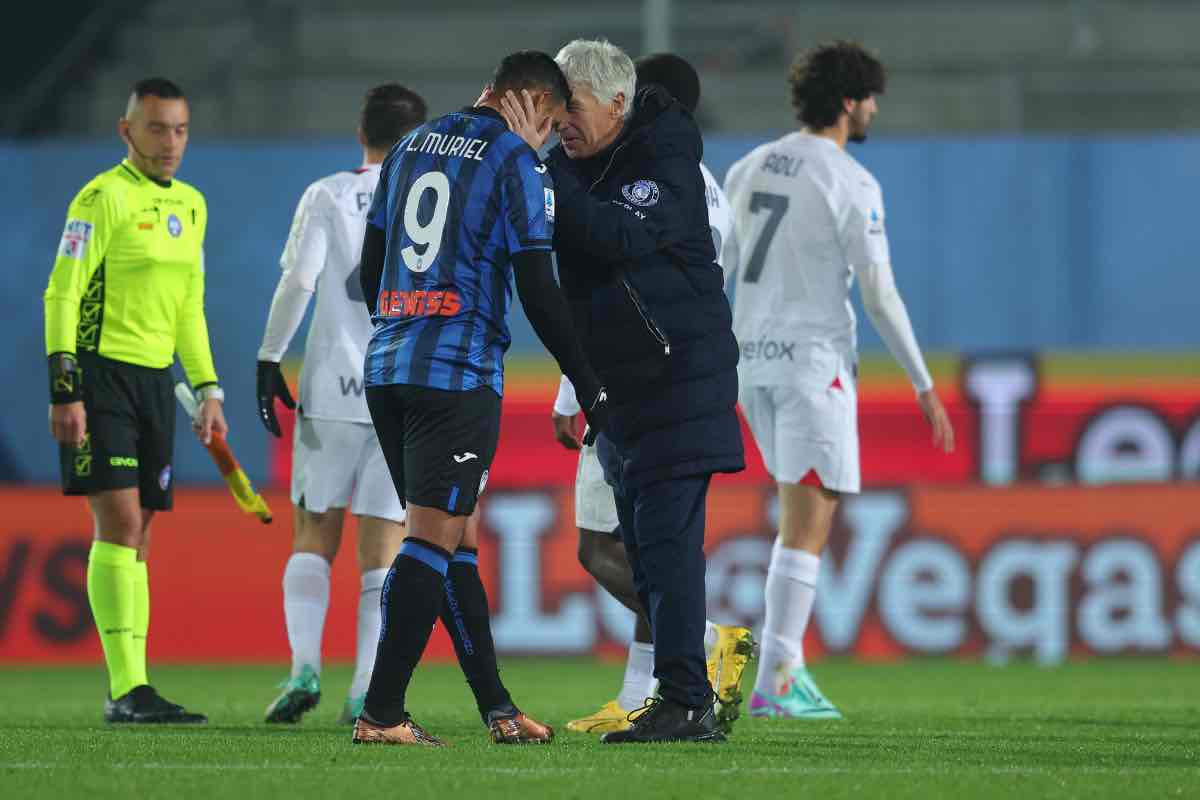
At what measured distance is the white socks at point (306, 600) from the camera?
270 inches

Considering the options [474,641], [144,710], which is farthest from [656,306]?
[144,710]

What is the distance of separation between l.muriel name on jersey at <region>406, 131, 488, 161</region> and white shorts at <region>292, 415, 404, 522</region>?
179 cm

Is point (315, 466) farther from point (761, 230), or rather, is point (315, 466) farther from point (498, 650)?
point (498, 650)

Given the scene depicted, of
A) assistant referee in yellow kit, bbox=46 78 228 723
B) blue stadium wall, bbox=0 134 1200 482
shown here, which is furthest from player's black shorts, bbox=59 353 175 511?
blue stadium wall, bbox=0 134 1200 482

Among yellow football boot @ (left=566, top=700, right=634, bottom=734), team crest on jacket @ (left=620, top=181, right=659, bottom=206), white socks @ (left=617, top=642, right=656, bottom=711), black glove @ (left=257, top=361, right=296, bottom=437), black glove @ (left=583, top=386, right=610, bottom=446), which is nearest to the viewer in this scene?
black glove @ (left=583, top=386, right=610, bottom=446)

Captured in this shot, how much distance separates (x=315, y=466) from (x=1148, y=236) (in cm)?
1092

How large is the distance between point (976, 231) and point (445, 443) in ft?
38.5

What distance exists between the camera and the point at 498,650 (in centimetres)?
1111

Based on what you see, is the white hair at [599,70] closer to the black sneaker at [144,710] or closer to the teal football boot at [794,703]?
the teal football boot at [794,703]

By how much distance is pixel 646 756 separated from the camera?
205 inches

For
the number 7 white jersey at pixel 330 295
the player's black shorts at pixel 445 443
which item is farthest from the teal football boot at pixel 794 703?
the player's black shorts at pixel 445 443

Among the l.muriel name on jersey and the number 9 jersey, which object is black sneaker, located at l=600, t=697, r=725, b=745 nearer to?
the number 9 jersey

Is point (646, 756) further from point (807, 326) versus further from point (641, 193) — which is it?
point (807, 326)

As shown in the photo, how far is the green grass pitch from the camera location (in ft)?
15.1
